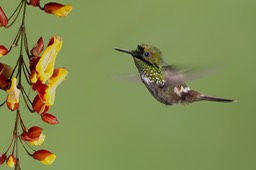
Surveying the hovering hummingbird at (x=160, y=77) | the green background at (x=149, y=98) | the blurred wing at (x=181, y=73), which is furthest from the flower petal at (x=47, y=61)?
the green background at (x=149, y=98)

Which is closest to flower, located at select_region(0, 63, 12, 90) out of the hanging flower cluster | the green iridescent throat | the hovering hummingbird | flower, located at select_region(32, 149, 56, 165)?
the hanging flower cluster

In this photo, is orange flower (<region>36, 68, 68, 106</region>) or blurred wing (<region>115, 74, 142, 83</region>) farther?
blurred wing (<region>115, 74, 142, 83</region>)

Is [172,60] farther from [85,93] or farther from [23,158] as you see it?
[23,158]

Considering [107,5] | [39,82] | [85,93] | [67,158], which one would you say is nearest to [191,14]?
[107,5]

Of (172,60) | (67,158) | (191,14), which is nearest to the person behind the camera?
(172,60)

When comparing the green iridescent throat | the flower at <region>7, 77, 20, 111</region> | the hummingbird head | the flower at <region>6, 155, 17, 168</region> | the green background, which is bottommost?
the flower at <region>6, 155, 17, 168</region>

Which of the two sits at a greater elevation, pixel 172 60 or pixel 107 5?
pixel 107 5

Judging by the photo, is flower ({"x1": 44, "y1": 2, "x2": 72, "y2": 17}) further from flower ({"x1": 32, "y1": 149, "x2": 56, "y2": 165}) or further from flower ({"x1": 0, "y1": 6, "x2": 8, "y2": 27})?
flower ({"x1": 32, "y1": 149, "x2": 56, "y2": 165})

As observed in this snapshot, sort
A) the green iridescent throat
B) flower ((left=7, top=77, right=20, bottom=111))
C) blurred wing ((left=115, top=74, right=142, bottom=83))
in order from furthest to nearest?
1. blurred wing ((left=115, top=74, right=142, bottom=83))
2. the green iridescent throat
3. flower ((left=7, top=77, right=20, bottom=111))

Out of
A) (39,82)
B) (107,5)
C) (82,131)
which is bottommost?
(39,82)
